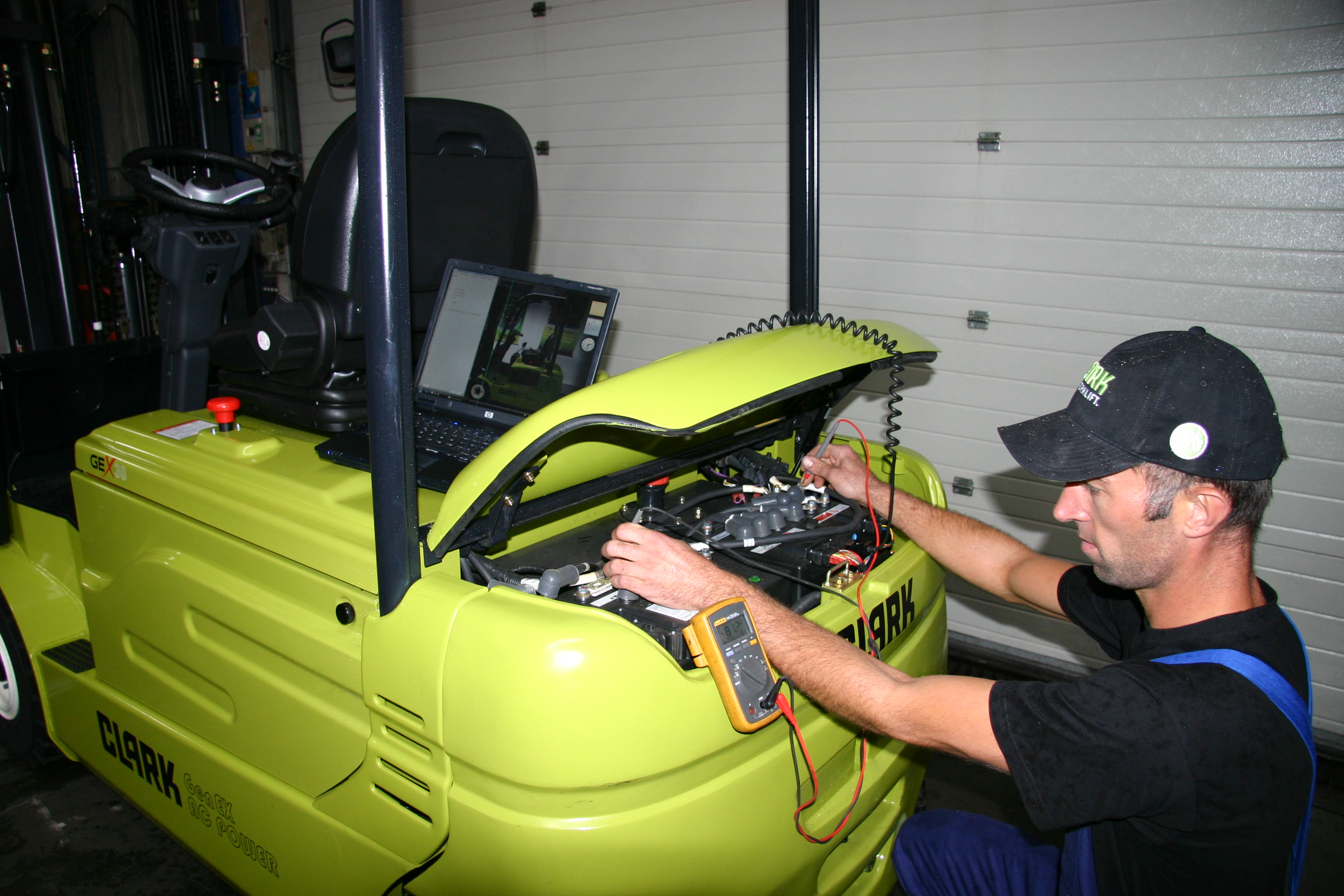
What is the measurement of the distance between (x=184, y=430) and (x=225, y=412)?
20cm

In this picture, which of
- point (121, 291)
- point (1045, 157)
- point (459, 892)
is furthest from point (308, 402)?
point (121, 291)

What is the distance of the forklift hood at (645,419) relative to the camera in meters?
1.65

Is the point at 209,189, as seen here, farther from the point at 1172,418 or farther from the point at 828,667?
the point at 1172,418

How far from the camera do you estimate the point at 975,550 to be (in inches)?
95.1

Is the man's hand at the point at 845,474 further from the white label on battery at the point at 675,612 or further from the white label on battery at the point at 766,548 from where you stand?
the white label on battery at the point at 675,612

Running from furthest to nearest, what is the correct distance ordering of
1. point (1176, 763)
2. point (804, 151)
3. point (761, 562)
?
point (804, 151), point (761, 562), point (1176, 763)

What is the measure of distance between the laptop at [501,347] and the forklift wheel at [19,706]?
1.43 meters

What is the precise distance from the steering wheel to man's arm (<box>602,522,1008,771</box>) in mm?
1790

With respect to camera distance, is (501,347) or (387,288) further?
(501,347)

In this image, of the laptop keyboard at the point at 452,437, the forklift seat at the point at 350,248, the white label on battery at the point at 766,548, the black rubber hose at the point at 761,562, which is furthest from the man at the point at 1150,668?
the forklift seat at the point at 350,248

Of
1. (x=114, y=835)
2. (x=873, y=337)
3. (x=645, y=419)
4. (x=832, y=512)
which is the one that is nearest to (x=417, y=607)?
(x=645, y=419)

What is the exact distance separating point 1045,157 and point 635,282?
86.1 inches

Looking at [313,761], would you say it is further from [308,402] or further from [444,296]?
[444,296]

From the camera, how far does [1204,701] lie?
1497mm
